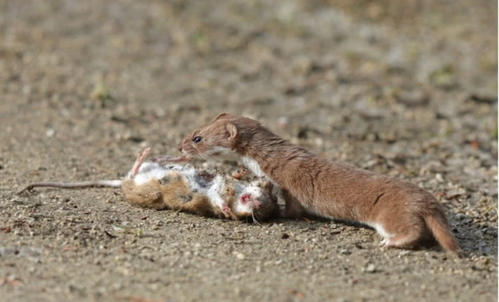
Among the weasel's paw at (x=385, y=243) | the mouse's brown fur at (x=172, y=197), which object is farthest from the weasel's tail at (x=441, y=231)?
the mouse's brown fur at (x=172, y=197)

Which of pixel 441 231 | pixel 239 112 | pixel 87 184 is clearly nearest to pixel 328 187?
pixel 441 231

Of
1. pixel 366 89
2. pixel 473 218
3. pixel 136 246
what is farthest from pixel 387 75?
pixel 136 246

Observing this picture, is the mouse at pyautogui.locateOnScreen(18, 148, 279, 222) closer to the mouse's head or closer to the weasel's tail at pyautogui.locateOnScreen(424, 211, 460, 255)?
the mouse's head

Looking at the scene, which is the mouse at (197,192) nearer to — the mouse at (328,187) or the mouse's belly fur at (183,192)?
the mouse's belly fur at (183,192)

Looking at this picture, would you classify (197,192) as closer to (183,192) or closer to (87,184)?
(183,192)

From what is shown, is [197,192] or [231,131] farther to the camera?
[231,131]

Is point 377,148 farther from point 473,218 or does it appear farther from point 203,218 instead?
point 203,218

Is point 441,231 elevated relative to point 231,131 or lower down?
lower down

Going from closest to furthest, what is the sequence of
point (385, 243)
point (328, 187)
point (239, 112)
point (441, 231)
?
point (441, 231) → point (385, 243) → point (328, 187) → point (239, 112)
